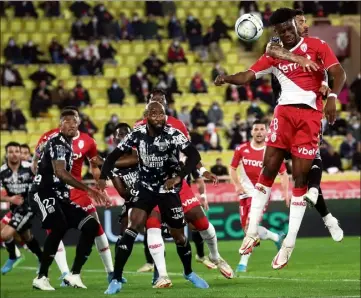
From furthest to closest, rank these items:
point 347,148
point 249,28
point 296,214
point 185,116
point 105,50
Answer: point 105,50
point 185,116
point 347,148
point 296,214
point 249,28

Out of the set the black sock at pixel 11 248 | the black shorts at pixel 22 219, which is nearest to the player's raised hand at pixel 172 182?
the black shorts at pixel 22 219

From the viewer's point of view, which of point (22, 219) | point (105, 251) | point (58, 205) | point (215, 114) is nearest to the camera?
point (58, 205)

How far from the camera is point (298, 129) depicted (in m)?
12.4

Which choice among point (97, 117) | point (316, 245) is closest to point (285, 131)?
point (316, 245)

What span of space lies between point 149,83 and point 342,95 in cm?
577

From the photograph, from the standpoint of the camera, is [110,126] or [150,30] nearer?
[110,126]

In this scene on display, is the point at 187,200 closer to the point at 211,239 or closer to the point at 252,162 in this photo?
the point at 211,239

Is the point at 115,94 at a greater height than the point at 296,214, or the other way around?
the point at 296,214

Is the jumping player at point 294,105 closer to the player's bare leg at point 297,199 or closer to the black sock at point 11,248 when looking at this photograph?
the player's bare leg at point 297,199

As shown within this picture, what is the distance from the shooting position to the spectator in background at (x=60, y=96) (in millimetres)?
32438

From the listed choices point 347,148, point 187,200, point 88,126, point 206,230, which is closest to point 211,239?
point 206,230

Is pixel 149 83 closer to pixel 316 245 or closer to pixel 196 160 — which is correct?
pixel 316 245

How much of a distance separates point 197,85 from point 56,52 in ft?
14.5

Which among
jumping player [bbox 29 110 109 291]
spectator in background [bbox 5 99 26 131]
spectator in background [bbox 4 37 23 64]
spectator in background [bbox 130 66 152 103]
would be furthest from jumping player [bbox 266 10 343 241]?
spectator in background [bbox 4 37 23 64]
